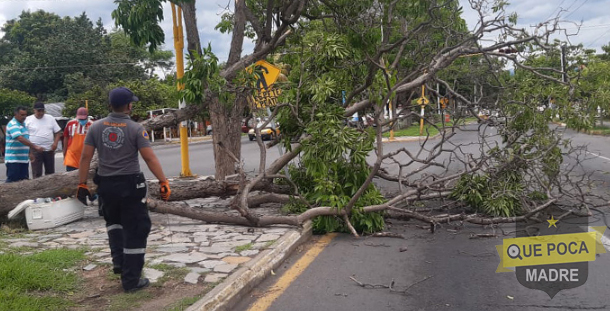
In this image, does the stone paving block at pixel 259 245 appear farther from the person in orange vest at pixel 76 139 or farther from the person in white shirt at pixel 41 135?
the person in white shirt at pixel 41 135

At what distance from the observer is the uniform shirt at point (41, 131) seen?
9.06m

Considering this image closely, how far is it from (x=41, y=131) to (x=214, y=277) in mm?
5917

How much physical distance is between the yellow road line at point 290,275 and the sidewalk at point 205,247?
6.6 inches

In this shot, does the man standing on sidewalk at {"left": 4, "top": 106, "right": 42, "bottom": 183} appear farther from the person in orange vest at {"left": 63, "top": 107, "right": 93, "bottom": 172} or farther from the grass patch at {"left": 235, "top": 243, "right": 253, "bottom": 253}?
the grass patch at {"left": 235, "top": 243, "right": 253, "bottom": 253}

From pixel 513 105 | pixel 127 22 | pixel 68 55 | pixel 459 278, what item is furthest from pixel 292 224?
pixel 68 55

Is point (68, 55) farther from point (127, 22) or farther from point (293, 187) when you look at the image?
point (293, 187)

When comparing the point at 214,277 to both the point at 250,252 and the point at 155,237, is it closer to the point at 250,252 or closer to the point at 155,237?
the point at 250,252

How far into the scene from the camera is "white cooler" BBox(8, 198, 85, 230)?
6898 millimetres

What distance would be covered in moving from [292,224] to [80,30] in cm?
4349

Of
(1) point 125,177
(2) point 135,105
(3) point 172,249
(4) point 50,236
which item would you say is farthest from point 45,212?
(2) point 135,105

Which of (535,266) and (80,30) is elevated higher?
(80,30)

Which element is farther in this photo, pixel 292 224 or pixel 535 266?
pixel 292 224

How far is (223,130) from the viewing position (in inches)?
380

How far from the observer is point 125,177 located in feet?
14.7
